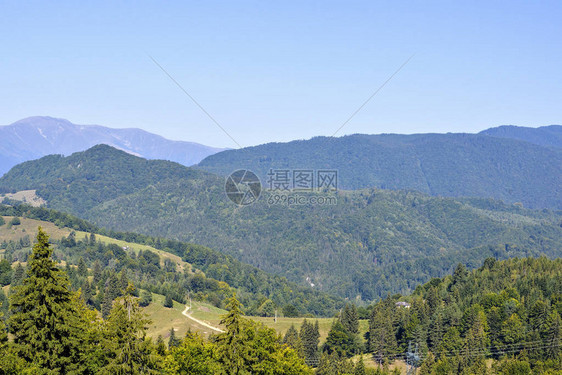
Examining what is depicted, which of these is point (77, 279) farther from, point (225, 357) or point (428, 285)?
point (225, 357)

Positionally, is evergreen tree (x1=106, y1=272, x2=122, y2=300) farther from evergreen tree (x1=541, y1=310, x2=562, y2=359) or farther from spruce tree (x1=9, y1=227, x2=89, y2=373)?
spruce tree (x1=9, y1=227, x2=89, y2=373)

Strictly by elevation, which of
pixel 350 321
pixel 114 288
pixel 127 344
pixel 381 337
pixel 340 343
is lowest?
pixel 340 343

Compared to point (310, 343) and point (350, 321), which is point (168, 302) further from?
point (350, 321)

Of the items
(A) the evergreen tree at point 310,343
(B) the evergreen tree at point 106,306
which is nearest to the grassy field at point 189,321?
(B) the evergreen tree at point 106,306

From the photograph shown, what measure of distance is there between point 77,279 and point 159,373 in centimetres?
12177

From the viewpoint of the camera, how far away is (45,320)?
3941 cm

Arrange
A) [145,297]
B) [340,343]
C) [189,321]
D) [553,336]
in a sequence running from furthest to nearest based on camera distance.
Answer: [145,297] < [189,321] < [340,343] < [553,336]

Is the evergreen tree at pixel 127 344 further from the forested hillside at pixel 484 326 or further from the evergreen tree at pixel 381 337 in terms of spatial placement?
the evergreen tree at pixel 381 337

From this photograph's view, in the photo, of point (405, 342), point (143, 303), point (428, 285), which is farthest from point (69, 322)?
point (428, 285)

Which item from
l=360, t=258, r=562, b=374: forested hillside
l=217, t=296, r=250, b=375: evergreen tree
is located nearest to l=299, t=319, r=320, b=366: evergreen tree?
l=360, t=258, r=562, b=374: forested hillside

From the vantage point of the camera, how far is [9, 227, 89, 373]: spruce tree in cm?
3909

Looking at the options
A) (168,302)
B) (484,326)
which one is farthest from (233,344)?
(168,302)

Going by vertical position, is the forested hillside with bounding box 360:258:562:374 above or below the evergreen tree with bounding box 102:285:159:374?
below

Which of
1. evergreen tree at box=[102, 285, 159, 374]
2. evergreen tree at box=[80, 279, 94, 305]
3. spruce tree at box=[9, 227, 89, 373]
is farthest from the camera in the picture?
evergreen tree at box=[80, 279, 94, 305]
